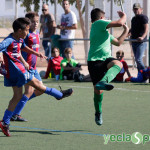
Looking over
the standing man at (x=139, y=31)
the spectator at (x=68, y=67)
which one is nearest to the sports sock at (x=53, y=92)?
the standing man at (x=139, y=31)

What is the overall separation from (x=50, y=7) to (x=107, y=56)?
13.2 m

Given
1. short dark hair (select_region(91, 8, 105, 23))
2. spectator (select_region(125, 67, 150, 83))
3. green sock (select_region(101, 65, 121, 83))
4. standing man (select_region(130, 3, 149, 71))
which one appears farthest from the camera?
standing man (select_region(130, 3, 149, 71))

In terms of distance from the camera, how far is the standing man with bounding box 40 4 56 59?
18.4 metres

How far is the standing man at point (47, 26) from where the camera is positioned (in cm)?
1839

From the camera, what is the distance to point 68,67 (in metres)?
17.1

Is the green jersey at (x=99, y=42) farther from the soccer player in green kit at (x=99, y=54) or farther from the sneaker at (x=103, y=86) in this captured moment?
the sneaker at (x=103, y=86)

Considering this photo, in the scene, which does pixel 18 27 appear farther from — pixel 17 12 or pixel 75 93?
pixel 17 12

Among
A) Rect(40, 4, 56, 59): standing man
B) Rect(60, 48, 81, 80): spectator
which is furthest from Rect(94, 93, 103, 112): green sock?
Rect(40, 4, 56, 59): standing man

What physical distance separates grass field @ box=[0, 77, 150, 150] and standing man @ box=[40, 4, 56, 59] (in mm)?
4899

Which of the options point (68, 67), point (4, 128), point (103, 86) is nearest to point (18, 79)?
point (4, 128)

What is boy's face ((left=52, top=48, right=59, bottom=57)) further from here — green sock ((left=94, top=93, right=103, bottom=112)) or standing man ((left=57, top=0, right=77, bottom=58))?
green sock ((left=94, top=93, right=103, bottom=112))

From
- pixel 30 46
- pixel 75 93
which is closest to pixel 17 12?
pixel 75 93

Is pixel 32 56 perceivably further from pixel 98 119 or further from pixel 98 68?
pixel 98 119

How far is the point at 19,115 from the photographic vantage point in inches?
370
